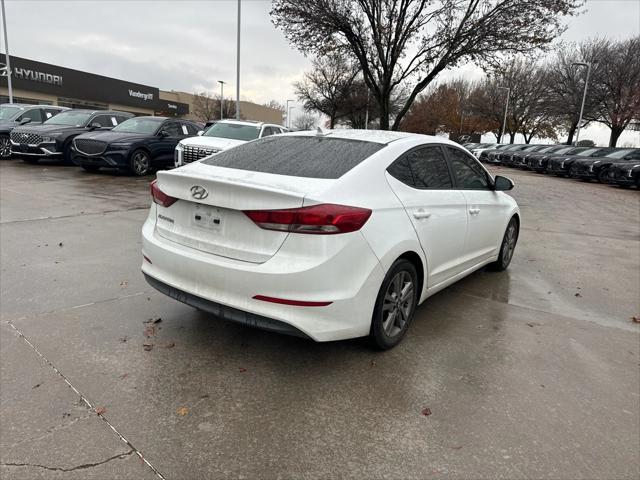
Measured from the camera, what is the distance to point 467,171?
4.71 m

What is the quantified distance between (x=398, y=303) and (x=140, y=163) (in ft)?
36.3

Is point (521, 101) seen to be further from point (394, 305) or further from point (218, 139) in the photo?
point (394, 305)

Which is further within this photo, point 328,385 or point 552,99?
point 552,99

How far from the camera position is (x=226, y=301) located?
116 inches

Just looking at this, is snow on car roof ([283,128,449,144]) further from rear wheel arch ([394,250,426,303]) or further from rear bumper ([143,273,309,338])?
rear bumper ([143,273,309,338])

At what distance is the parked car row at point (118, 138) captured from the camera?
1201cm

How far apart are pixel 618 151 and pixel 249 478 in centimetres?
2533

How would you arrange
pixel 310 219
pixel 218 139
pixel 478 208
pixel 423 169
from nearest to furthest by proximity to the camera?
pixel 310 219, pixel 423 169, pixel 478 208, pixel 218 139

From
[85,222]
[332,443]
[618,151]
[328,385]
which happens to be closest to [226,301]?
[328,385]

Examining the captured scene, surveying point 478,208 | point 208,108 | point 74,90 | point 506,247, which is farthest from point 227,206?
point 208,108

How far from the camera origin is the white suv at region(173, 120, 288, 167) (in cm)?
1096

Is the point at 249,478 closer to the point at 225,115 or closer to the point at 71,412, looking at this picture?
the point at 71,412

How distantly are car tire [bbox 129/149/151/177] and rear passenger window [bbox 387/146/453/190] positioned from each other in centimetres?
1024

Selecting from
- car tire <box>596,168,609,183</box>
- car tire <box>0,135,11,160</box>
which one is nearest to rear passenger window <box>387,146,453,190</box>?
car tire <box>0,135,11,160</box>
